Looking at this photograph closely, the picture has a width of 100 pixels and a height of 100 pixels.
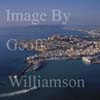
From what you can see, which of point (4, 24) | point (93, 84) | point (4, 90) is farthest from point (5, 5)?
point (93, 84)

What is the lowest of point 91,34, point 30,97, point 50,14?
point 30,97

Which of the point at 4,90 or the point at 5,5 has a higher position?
the point at 5,5

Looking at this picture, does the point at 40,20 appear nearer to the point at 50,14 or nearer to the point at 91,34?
the point at 50,14

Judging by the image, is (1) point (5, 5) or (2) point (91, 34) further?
(2) point (91, 34)

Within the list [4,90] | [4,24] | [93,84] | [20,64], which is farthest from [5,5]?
[93,84]

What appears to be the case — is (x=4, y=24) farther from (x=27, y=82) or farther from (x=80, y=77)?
(x=80, y=77)

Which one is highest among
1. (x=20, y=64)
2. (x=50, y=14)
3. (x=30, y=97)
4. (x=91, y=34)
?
(x=50, y=14)
